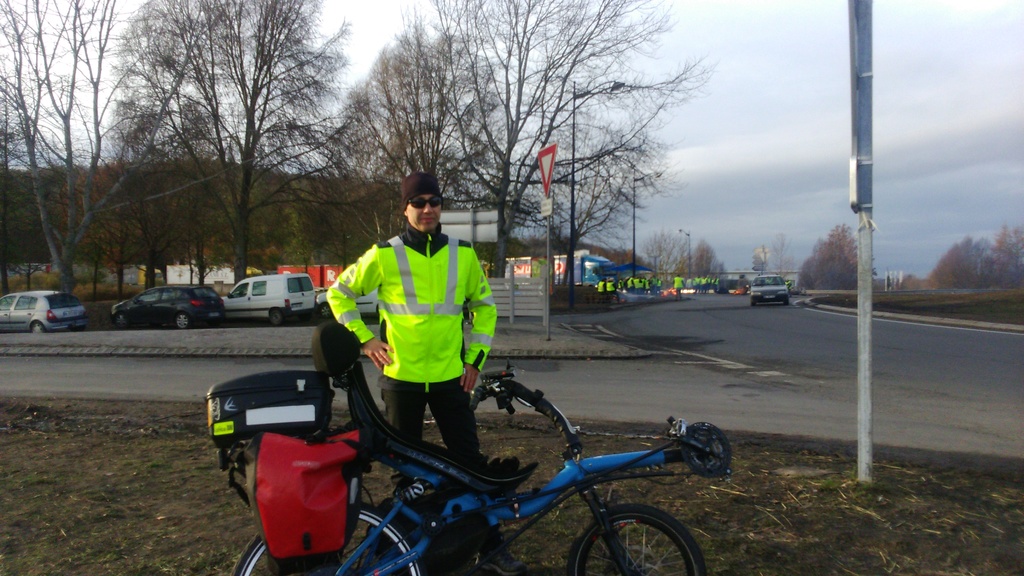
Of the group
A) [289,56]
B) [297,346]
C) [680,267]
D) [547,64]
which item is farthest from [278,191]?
[680,267]

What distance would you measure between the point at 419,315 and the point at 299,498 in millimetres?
1033

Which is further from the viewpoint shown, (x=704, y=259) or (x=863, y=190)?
(x=704, y=259)

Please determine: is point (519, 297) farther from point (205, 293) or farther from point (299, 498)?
point (299, 498)

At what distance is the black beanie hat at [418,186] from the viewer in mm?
3246

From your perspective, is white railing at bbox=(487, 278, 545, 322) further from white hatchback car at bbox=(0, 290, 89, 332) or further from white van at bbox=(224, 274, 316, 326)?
white hatchback car at bbox=(0, 290, 89, 332)

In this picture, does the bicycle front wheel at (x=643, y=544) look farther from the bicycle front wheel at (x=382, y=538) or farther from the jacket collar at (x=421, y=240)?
the jacket collar at (x=421, y=240)

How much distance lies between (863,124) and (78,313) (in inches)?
910

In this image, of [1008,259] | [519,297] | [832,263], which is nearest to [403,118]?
[519,297]

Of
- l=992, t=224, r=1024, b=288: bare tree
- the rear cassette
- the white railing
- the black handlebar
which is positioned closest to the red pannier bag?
the black handlebar

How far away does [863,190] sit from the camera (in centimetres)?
459

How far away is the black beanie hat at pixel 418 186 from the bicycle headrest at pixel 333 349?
73 cm

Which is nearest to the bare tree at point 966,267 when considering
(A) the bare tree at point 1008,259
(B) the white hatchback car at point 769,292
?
(A) the bare tree at point 1008,259

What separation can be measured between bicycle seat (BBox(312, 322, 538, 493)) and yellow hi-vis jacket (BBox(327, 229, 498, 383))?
335 mm

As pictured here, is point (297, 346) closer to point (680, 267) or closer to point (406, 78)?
point (406, 78)
